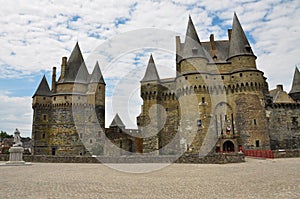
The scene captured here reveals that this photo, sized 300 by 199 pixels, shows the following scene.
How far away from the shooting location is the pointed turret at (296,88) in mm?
40531

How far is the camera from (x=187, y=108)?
3228cm

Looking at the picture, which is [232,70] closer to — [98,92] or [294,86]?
[294,86]

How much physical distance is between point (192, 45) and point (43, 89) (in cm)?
2508

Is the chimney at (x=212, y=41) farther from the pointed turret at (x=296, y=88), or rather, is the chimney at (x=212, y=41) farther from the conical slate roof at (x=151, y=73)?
the pointed turret at (x=296, y=88)

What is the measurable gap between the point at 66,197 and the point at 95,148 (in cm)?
3137

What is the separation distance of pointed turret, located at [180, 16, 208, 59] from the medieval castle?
0.44 ft

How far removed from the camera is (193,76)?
108 feet

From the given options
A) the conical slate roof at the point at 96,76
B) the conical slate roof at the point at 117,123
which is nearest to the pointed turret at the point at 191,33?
the conical slate roof at the point at 96,76

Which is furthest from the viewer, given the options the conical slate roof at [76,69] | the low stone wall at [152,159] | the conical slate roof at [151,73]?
the conical slate roof at [76,69]

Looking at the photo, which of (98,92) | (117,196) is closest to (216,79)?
(98,92)

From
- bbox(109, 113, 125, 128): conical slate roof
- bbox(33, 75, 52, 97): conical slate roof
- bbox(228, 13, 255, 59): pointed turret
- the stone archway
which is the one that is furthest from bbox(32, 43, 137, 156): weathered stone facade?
bbox(228, 13, 255, 59): pointed turret

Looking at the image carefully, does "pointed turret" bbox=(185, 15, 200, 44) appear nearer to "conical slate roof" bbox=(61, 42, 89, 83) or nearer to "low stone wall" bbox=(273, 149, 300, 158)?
"conical slate roof" bbox=(61, 42, 89, 83)

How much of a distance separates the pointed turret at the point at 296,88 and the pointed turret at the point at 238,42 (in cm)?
1376

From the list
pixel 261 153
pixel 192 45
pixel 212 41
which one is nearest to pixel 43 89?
pixel 192 45
